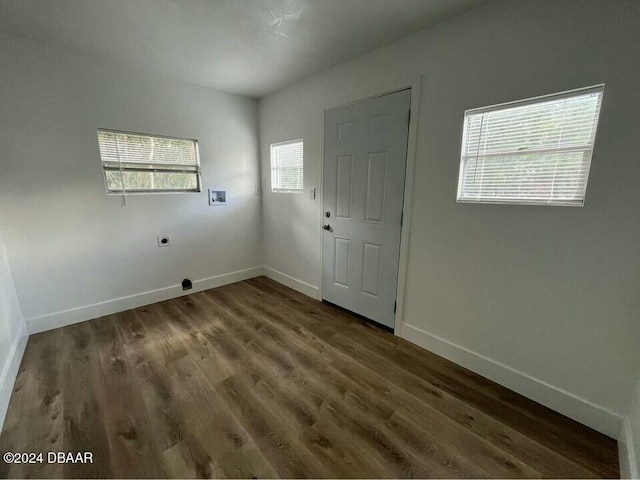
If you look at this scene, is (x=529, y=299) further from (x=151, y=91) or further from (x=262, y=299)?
(x=151, y=91)

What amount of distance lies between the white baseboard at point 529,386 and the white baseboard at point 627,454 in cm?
5

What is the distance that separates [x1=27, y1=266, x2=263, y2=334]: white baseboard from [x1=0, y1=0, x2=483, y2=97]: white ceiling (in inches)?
91.9

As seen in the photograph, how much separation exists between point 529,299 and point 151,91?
148 inches

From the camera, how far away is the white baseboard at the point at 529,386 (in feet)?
4.75

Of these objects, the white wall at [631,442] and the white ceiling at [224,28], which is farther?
the white ceiling at [224,28]

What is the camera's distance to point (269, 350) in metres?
2.14

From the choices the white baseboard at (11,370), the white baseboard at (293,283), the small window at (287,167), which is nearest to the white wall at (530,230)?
the small window at (287,167)

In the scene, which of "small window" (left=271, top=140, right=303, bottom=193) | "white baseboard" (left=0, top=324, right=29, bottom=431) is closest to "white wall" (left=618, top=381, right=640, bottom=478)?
"small window" (left=271, top=140, right=303, bottom=193)

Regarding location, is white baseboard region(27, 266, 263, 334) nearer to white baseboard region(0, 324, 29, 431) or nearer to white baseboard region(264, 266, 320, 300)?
white baseboard region(0, 324, 29, 431)

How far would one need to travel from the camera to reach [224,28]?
187 cm

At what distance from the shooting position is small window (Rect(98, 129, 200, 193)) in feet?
8.34

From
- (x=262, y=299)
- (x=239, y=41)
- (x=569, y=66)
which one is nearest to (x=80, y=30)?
(x=239, y=41)

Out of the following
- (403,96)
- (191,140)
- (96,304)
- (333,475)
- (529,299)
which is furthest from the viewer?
(191,140)

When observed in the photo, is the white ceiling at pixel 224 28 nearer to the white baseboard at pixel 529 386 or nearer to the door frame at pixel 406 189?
the door frame at pixel 406 189
